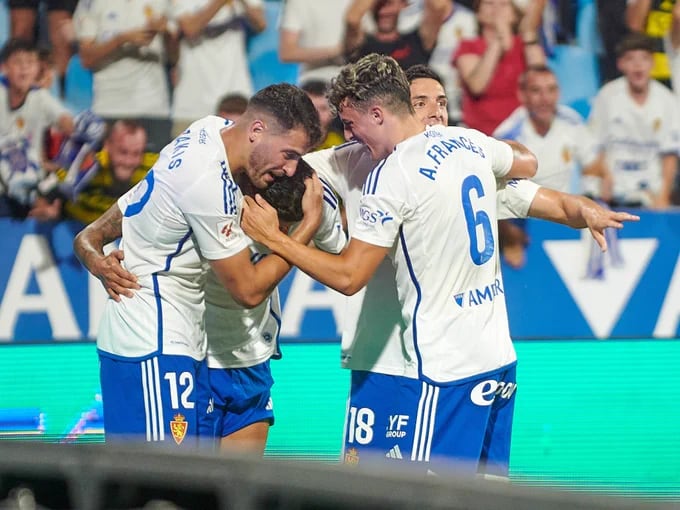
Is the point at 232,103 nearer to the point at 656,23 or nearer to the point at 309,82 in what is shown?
the point at 309,82

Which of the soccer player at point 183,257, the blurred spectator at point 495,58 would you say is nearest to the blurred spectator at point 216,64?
the blurred spectator at point 495,58

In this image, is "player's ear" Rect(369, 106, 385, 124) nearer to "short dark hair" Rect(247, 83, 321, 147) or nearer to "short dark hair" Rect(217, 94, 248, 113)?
"short dark hair" Rect(247, 83, 321, 147)

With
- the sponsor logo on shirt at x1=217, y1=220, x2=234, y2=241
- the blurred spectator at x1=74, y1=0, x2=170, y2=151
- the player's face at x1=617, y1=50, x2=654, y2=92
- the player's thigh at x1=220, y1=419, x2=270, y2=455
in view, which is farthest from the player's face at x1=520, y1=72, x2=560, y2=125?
the sponsor logo on shirt at x1=217, y1=220, x2=234, y2=241

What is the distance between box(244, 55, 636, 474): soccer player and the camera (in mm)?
3623

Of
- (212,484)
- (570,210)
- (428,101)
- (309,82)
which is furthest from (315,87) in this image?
(212,484)

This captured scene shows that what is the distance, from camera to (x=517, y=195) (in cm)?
417

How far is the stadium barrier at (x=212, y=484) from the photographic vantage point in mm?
1861

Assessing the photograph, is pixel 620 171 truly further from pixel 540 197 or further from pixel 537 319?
pixel 540 197

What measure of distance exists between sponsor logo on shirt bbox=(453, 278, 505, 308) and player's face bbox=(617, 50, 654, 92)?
325cm

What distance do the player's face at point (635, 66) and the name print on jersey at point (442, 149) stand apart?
313 cm

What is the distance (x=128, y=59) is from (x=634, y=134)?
306cm

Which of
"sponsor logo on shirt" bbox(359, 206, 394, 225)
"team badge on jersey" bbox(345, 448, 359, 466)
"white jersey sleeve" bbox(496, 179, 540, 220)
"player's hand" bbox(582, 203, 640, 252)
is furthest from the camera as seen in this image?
"white jersey sleeve" bbox(496, 179, 540, 220)

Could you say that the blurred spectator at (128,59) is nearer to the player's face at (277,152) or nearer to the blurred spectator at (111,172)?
the blurred spectator at (111,172)

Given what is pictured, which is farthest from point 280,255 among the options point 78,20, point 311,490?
point 78,20
